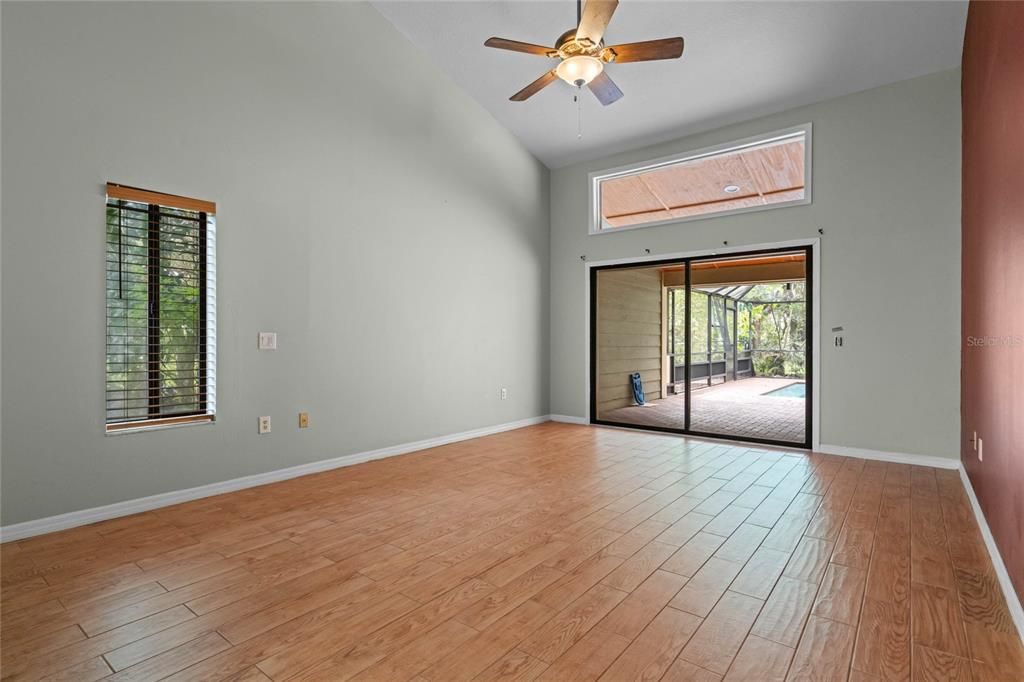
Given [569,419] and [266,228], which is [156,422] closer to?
[266,228]

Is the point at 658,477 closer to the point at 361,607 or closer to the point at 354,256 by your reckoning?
the point at 361,607

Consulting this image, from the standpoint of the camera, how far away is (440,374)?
200 inches

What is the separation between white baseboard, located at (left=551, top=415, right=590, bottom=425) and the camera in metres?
6.35

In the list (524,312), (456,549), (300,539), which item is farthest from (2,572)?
(524,312)

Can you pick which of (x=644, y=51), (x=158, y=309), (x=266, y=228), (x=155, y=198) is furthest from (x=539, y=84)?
(x=158, y=309)

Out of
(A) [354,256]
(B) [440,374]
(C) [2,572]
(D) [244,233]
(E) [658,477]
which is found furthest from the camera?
(B) [440,374]

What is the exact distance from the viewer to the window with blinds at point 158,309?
3.05m

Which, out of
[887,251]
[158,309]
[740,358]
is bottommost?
[740,358]

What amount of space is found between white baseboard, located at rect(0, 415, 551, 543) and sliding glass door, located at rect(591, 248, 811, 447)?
2626mm

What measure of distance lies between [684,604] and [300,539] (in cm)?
195

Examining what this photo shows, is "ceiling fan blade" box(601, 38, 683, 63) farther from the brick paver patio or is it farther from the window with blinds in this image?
the brick paver patio

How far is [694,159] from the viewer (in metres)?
5.45

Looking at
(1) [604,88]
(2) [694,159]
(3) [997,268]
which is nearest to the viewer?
(3) [997,268]

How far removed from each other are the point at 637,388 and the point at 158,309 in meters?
5.99
